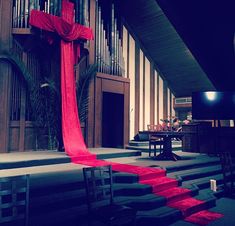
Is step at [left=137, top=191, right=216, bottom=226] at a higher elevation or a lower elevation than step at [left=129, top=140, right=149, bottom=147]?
lower

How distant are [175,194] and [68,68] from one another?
377 cm

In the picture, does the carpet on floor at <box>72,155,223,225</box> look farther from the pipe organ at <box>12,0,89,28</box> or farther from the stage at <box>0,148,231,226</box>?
the pipe organ at <box>12,0,89,28</box>

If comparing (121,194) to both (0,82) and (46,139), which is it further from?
(0,82)

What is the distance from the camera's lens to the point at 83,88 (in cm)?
704

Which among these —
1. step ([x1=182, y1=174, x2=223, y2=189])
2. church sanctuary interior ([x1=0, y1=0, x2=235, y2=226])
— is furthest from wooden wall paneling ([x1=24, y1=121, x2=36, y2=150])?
step ([x1=182, y1=174, x2=223, y2=189])

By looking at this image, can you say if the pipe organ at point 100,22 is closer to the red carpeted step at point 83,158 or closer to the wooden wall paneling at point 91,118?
the wooden wall paneling at point 91,118

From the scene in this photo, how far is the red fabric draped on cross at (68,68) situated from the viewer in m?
5.89

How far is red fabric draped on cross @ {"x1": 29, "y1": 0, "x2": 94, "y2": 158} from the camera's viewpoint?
5887 millimetres

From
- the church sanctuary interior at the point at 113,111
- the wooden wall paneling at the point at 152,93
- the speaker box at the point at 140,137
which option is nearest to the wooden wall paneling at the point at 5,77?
the church sanctuary interior at the point at 113,111

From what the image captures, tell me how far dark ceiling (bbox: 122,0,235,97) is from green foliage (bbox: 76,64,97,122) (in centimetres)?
364

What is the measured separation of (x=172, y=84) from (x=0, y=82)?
24.4 ft

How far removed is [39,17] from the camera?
578 centimetres

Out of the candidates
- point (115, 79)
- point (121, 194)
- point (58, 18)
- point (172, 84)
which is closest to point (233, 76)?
point (172, 84)

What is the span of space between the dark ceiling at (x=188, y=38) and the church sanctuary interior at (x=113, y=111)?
38mm
